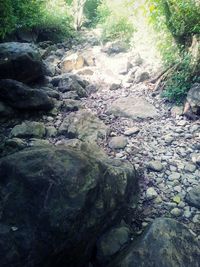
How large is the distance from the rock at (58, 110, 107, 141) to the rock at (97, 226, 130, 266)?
1.46m

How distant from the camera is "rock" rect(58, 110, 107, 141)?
3.77m

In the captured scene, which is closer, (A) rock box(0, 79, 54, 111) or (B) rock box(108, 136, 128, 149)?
(B) rock box(108, 136, 128, 149)

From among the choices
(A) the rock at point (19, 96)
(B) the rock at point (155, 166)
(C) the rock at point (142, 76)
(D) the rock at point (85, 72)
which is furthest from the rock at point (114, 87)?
(B) the rock at point (155, 166)

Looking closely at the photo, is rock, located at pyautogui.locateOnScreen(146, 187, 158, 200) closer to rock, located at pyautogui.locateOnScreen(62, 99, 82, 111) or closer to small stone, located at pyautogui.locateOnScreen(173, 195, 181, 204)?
small stone, located at pyautogui.locateOnScreen(173, 195, 181, 204)

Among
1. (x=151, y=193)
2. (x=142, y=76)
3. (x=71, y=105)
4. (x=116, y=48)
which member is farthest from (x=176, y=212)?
(x=116, y=48)

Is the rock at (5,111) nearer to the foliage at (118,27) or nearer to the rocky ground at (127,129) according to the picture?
the rocky ground at (127,129)

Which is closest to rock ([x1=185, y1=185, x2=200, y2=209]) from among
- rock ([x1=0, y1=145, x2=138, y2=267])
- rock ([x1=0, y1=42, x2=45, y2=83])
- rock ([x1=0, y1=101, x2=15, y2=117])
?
rock ([x1=0, y1=145, x2=138, y2=267])

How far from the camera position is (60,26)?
26.4ft

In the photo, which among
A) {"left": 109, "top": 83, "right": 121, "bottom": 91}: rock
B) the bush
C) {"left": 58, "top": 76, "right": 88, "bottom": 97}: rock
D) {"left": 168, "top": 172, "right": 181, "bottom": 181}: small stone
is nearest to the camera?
{"left": 168, "top": 172, "right": 181, "bottom": 181}: small stone

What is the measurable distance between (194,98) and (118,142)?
1355mm

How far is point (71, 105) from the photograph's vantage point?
172 inches

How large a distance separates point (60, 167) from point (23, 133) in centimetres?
157

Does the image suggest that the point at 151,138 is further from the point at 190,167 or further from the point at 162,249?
the point at 162,249

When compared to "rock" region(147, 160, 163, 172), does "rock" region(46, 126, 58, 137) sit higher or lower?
lower
